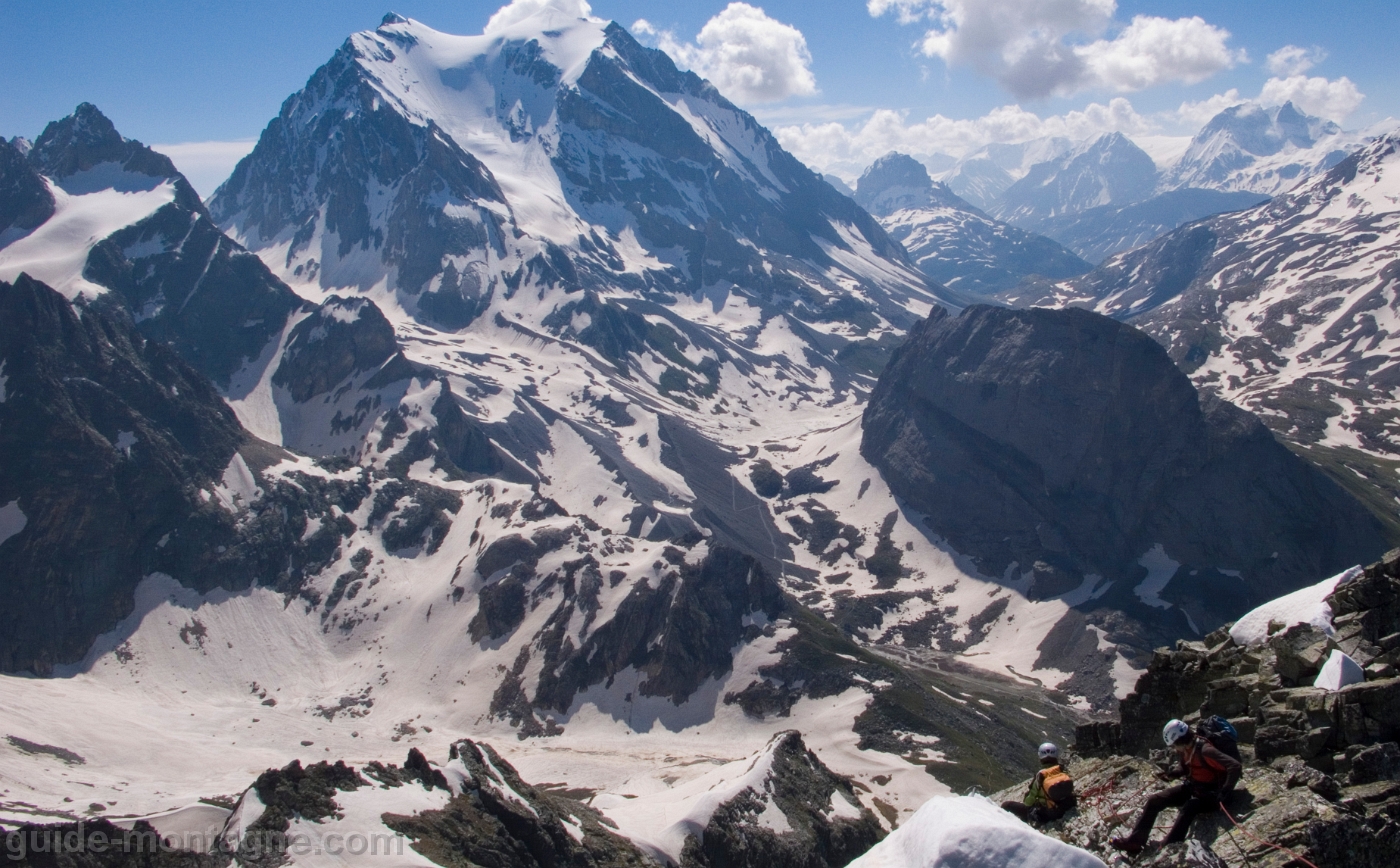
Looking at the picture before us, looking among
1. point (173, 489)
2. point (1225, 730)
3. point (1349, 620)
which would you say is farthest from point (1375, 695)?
point (173, 489)

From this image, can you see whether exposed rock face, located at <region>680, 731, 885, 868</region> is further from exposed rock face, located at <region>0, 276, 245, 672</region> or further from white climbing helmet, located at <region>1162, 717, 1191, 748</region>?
exposed rock face, located at <region>0, 276, 245, 672</region>

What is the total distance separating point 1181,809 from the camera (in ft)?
78.0

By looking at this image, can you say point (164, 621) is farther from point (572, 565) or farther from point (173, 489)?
point (572, 565)

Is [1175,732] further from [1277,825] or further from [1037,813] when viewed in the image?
[1037,813]

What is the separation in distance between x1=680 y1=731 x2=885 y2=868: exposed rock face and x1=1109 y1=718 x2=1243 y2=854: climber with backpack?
6896 centimetres

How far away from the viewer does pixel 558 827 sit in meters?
81.1

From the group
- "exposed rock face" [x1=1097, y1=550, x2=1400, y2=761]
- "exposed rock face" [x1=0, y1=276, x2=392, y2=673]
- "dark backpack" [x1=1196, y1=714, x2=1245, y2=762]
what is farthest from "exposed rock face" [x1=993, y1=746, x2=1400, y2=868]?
"exposed rock face" [x1=0, y1=276, x2=392, y2=673]

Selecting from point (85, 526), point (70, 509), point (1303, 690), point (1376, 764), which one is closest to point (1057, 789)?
point (1376, 764)

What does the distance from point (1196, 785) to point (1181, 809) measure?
72 cm

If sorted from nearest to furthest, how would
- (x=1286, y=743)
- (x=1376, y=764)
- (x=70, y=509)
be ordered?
(x=1376, y=764) → (x=1286, y=743) → (x=70, y=509)

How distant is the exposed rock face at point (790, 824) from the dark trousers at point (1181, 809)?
6897cm

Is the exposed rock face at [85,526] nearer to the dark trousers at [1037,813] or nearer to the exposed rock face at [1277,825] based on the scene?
the dark trousers at [1037,813]

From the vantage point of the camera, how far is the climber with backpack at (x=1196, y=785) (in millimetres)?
23391

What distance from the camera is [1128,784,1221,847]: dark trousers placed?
2347 cm
